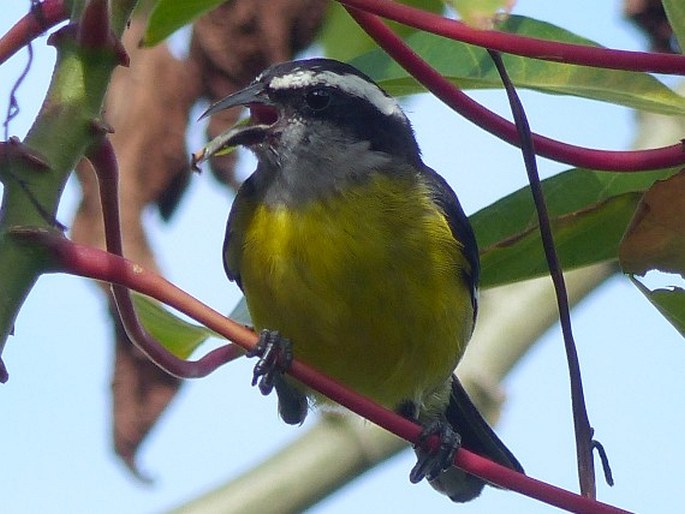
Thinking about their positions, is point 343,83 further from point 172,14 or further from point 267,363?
point 172,14

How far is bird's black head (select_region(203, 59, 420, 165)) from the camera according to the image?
1803 mm

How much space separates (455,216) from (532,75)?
0.57m


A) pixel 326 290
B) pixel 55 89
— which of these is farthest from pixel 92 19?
pixel 326 290

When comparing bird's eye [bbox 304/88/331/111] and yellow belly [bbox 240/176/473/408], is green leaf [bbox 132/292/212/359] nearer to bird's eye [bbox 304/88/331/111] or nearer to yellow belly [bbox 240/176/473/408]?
yellow belly [bbox 240/176/473/408]

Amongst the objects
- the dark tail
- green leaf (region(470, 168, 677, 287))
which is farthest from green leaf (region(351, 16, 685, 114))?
the dark tail

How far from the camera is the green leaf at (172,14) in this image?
1.26 meters

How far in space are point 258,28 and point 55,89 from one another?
3.14 feet

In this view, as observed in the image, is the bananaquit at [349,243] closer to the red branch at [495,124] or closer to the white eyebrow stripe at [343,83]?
the white eyebrow stripe at [343,83]

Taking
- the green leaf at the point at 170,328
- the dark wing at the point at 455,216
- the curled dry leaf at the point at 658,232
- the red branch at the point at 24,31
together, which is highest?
the dark wing at the point at 455,216

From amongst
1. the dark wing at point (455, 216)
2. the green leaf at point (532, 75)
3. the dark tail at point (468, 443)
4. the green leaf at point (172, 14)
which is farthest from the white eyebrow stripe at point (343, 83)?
the dark tail at point (468, 443)

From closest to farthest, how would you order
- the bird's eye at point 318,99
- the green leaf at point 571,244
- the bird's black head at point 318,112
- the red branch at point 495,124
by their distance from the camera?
the red branch at point 495,124 → the green leaf at point 571,244 → the bird's black head at point 318,112 → the bird's eye at point 318,99

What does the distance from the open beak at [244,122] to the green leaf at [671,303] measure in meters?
0.52

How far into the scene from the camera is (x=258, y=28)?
1.90 metres

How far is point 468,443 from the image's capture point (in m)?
2.43
